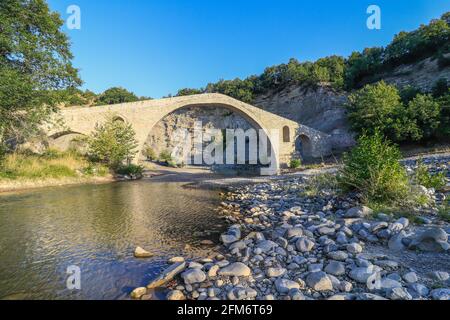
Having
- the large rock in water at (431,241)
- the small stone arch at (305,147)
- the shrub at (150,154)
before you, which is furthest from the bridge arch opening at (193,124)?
the large rock in water at (431,241)

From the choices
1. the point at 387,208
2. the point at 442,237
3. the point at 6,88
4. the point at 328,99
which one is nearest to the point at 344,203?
the point at 387,208

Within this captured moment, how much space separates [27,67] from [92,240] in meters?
9.48

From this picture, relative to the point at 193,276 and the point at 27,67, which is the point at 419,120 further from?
the point at 27,67

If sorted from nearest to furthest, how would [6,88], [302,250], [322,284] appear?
1. [322,284]
2. [302,250]
3. [6,88]

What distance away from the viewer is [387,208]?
389 centimetres

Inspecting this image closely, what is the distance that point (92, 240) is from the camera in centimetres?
361

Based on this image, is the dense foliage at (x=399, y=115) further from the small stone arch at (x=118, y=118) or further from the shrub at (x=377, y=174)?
the small stone arch at (x=118, y=118)

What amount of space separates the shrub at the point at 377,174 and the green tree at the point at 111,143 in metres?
11.5

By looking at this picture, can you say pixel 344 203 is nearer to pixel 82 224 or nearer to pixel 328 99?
pixel 82 224

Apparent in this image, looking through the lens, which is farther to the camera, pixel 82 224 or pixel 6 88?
pixel 6 88

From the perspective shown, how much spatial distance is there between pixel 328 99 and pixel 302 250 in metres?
25.3

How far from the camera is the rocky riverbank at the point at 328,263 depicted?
1993 millimetres

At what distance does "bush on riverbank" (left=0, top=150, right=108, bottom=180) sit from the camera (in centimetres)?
898

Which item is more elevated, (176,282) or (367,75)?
(367,75)
